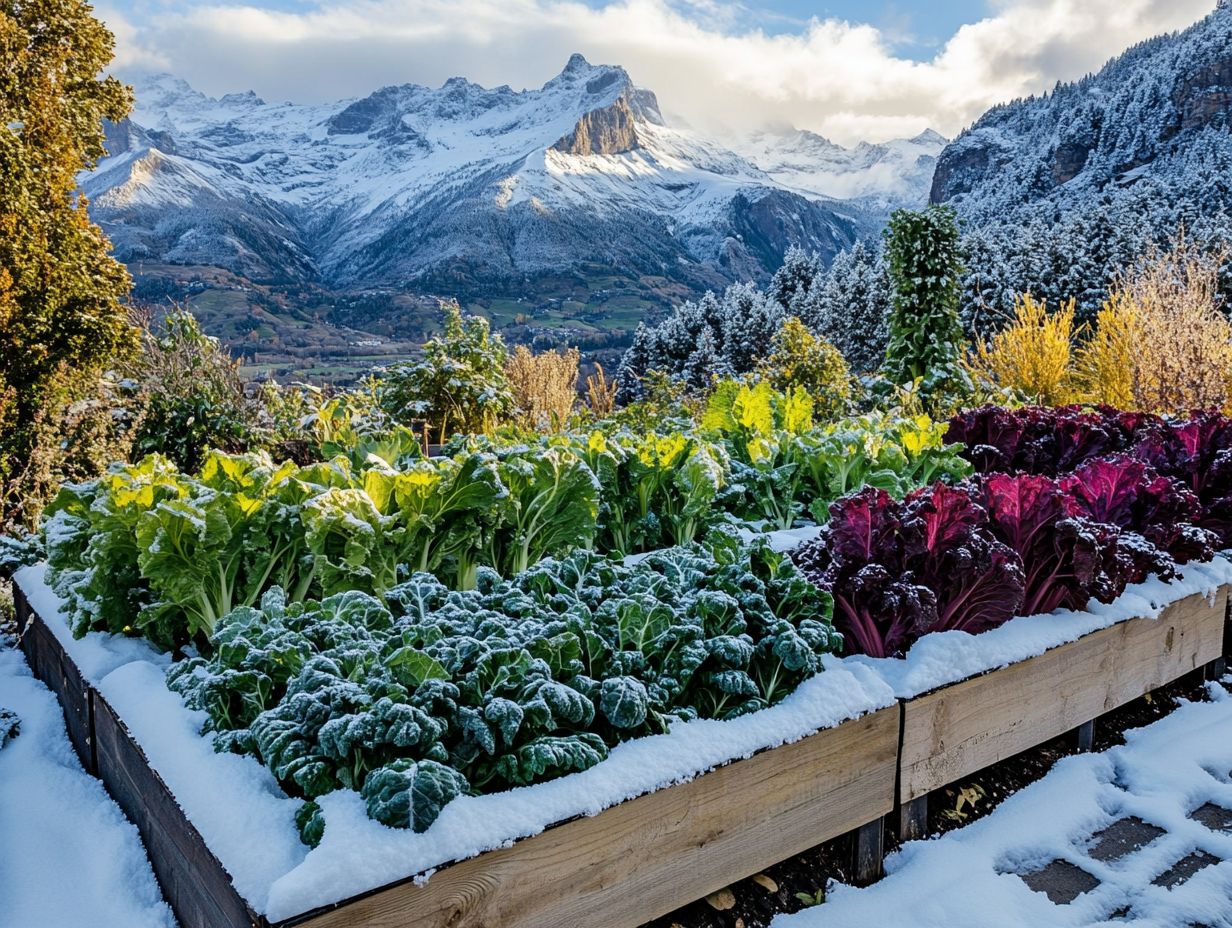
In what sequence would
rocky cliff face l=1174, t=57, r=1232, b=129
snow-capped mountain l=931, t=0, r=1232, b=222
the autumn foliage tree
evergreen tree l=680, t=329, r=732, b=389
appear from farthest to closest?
1. rocky cliff face l=1174, t=57, r=1232, b=129
2. snow-capped mountain l=931, t=0, r=1232, b=222
3. evergreen tree l=680, t=329, r=732, b=389
4. the autumn foliage tree

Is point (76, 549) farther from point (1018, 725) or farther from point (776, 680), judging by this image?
point (1018, 725)

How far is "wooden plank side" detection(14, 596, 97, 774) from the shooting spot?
1.99m

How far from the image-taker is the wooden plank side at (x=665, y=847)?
118 cm

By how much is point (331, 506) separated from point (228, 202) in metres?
127

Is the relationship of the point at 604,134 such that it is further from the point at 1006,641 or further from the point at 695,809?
the point at 695,809

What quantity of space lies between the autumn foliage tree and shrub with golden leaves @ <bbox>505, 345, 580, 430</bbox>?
3064 millimetres

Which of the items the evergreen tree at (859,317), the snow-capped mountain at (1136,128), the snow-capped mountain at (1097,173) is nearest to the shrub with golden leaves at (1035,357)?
the snow-capped mountain at (1097,173)

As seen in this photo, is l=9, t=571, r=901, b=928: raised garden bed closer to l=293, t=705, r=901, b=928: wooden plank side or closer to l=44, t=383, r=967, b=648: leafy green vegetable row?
l=293, t=705, r=901, b=928: wooden plank side

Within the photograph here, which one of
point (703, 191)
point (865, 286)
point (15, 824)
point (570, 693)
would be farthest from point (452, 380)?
point (703, 191)

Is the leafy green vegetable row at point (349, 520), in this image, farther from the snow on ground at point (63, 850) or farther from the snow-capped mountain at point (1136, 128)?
the snow-capped mountain at point (1136, 128)

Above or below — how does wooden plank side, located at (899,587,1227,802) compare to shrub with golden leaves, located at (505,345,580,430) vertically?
below

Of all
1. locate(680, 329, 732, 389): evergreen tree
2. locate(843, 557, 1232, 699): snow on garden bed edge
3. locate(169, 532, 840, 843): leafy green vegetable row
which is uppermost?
locate(169, 532, 840, 843): leafy green vegetable row

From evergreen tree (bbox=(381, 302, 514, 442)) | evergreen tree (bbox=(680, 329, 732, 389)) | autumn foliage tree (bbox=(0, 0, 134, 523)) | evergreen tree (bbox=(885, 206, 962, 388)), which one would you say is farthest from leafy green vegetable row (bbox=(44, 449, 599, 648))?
evergreen tree (bbox=(680, 329, 732, 389))

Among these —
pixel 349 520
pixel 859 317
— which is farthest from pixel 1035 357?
pixel 859 317
